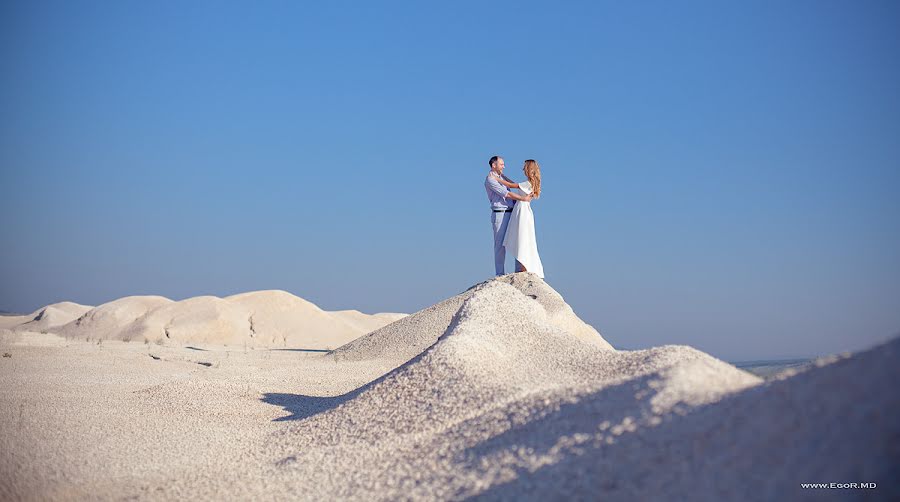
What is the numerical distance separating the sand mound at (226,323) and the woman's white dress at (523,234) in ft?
28.6

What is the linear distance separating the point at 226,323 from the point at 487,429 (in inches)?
677

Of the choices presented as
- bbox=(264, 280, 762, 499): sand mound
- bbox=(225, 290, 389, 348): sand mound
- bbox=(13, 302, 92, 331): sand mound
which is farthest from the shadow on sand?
bbox=(13, 302, 92, 331): sand mound

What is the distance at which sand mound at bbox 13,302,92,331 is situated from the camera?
80.3 feet

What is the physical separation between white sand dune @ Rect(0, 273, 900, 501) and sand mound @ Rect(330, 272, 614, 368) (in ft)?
5.92

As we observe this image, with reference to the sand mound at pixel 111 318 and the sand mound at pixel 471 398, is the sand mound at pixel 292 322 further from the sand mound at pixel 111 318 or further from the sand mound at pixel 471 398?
the sand mound at pixel 471 398

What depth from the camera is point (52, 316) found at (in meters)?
25.7

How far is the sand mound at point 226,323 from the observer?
20.1 metres

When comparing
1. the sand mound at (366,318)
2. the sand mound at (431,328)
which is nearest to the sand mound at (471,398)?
the sand mound at (431,328)

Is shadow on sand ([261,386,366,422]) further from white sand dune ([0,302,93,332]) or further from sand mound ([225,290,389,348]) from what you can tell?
white sand dune ([0,302,93,332])

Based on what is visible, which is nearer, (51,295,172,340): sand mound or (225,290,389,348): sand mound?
(225,290,389,348): sand mound

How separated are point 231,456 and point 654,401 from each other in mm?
3519

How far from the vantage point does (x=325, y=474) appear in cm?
493

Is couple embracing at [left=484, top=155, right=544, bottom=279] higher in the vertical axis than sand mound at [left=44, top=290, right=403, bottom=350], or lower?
higher

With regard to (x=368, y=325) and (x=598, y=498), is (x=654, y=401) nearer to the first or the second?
(x=598, y=498)
